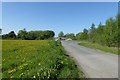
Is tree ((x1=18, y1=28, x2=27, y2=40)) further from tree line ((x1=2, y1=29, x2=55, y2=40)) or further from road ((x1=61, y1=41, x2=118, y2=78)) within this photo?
road ((x1=61, y1=41, x2=118, y2=78))

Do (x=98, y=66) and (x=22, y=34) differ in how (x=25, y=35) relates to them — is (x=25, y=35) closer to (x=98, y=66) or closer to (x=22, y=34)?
(x=22, y=34)

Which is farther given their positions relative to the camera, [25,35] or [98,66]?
[25,35]

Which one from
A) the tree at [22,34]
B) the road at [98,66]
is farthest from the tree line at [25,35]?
the road at [98,66]

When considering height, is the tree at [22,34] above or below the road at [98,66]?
above

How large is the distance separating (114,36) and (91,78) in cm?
2275

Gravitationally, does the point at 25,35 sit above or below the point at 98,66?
above

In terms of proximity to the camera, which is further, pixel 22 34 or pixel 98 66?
pixel 22 34

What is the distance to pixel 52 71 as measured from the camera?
22.8 ft

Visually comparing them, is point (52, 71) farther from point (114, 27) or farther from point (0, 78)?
point (114, 27)

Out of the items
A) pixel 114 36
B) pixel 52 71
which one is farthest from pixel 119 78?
pixel 114 36

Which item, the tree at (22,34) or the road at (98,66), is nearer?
the road at (98,66)

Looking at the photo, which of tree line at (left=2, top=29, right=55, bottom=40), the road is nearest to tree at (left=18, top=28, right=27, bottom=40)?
tree line at (left=2, top=29, right=55, bottom=40)

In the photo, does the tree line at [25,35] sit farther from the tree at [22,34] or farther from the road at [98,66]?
the road at [98,66]

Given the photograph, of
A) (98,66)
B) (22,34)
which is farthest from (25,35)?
(98,66)
